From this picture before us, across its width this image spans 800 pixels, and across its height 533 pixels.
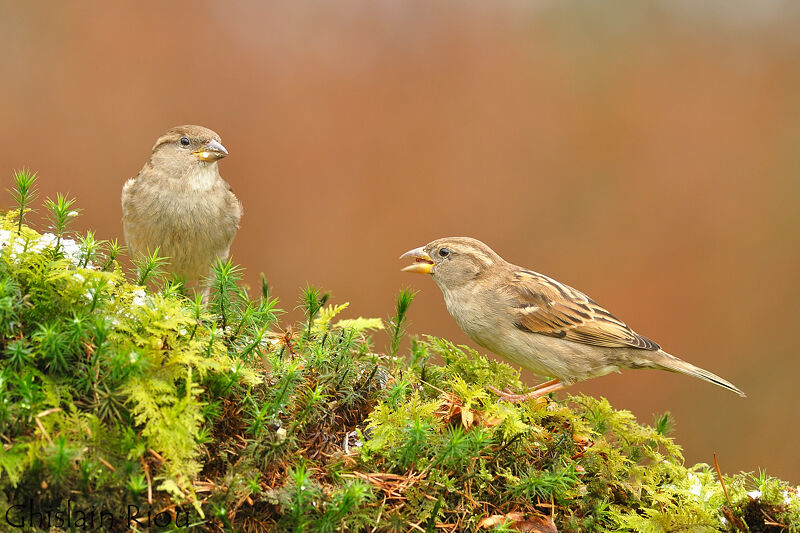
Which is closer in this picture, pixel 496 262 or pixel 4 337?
pixel 4 337

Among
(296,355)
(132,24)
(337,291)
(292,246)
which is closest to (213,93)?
(132,24)

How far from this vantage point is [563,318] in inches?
187

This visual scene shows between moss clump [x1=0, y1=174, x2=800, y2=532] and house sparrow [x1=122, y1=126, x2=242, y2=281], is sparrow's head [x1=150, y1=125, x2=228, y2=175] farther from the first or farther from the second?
moss clump [x1=0, y1=174, x2=800, y2=532]

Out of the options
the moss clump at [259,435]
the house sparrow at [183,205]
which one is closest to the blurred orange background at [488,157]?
the house sparrow at [183,205]

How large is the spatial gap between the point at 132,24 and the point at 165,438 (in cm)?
572

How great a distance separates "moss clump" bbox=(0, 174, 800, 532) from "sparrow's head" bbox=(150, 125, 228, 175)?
2.60 meters

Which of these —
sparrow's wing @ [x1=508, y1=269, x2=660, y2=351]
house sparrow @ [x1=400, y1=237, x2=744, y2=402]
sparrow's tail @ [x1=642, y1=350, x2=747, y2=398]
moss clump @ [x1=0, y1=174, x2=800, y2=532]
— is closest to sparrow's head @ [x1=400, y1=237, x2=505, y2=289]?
house sparrow @ [x1=400, y1=237, x2=744, y2=402]

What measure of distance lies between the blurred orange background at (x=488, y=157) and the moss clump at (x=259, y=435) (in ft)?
11.1

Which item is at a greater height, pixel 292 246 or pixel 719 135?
pixel 719 135

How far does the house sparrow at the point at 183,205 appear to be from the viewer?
17.8ft

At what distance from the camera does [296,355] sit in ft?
10.7

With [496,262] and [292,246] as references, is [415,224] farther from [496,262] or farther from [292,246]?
[496,262]

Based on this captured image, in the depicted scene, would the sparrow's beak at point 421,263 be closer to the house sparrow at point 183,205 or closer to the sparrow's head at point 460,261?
the sparrow's head at point 460,261

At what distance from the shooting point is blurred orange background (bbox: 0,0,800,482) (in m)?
6.79
